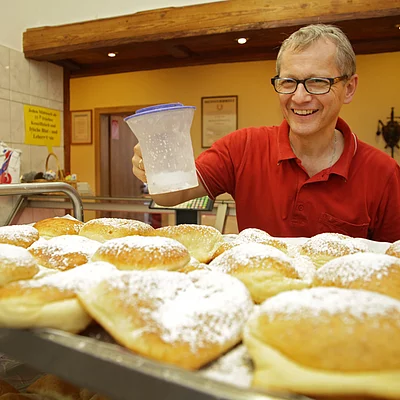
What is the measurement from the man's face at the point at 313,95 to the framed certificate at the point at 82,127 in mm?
5370

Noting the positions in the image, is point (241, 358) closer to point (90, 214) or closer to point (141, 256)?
point (141, 256)

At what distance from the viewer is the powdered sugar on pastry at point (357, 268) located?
63 centimetres

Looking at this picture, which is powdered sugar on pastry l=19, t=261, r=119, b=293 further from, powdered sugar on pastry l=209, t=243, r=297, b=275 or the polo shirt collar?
the polo shirt collar

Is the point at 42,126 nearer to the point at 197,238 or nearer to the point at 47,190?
the point at 47,190

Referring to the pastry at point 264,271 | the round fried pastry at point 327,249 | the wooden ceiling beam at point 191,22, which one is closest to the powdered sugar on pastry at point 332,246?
the round fried pastry at point 327,249

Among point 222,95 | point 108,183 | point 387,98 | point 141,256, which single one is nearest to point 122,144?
point 108,183

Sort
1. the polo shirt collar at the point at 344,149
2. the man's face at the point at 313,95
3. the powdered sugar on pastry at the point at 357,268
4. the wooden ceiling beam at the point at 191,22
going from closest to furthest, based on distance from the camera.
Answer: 1. the powdered sugar on pastry at the point at 357,268
2. the man's face at the point at 313,95
3. the polo shirt collar at the point at 344,149
4. the wooden ceiling beam at the point at 191,22

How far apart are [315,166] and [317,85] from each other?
342mm

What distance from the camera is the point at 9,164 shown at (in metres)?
3.25

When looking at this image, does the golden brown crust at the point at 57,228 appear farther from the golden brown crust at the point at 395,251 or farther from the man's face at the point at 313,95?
the man's face at the point at 313,95

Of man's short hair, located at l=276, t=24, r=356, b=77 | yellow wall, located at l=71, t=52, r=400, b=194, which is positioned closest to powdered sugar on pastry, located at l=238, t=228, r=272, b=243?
man's short hair, located at l=276, t=24, r=356, b=77

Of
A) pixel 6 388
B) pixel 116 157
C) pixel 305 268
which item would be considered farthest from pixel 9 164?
pixel 116 157

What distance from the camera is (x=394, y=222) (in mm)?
1665

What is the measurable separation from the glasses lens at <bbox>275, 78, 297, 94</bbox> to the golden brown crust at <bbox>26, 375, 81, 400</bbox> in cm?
124
